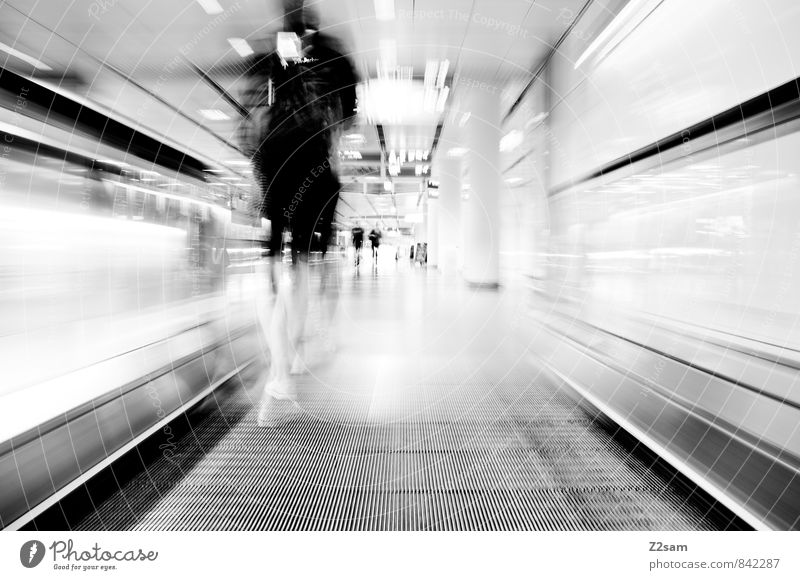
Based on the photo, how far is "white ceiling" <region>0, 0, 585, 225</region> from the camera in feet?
10.5

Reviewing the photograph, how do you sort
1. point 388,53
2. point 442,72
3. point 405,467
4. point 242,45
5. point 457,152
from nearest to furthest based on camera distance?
point 405,467 < point 242,45 < point 388,53 < point 442,72 < point 457,152

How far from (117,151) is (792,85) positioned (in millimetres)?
8767

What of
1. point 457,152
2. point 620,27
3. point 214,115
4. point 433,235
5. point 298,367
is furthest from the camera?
point 433,235

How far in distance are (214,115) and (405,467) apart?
27.4 ft

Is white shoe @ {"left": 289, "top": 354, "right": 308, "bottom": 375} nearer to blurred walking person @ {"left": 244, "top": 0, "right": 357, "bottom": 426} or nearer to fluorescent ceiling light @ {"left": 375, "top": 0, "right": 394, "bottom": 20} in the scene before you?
blurred walking person @ {"left": 244, "top": 0, "right": 357, "bottom": 426}

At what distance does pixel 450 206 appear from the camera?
1297cm

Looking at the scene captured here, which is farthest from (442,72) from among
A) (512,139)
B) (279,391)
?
(279,391)

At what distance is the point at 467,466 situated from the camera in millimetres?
1433

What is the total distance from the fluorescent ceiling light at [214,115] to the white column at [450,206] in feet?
19.2

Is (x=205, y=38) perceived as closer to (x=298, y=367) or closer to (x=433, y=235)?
(x=298, y=367)

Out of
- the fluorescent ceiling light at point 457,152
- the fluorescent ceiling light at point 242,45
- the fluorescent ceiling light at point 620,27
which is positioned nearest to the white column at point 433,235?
the fluorescent ceiling light at point 457,152

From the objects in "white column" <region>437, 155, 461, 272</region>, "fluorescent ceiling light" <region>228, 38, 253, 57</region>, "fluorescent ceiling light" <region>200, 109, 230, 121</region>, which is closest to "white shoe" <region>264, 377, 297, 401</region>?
"fluorescent ceiling light" <region>228, 38, 253, 57</region>
